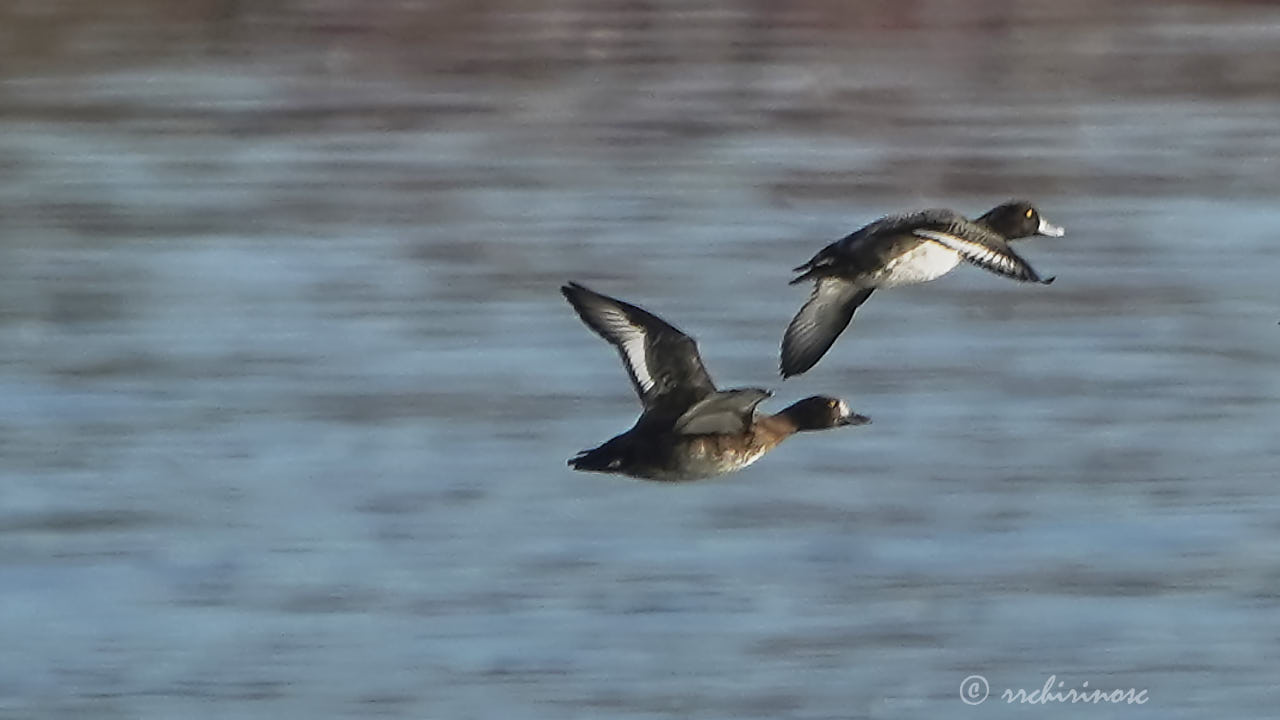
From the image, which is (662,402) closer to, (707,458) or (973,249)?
(707,458)

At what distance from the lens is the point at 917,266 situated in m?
6.16

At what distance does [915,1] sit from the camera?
1574 centimetres

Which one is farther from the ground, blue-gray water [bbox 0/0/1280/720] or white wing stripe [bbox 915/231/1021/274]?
white wing stripe [bbox 915/231/1021/274]

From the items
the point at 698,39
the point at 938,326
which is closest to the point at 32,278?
the point at 938,326

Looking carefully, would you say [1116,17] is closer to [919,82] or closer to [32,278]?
[919,82]

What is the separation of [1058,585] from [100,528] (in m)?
2.65

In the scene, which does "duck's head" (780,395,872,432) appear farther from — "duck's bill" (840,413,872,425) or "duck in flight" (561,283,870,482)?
"duck in flight" (561,283,870,482)

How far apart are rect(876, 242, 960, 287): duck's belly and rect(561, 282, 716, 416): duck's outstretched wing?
1.66 ft

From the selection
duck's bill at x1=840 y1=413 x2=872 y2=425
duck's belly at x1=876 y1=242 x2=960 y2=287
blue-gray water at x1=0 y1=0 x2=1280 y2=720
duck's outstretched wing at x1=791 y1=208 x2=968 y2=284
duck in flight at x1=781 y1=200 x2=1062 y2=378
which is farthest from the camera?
blue-gray water at x1=0 y1=0 x2=1280 y2=720

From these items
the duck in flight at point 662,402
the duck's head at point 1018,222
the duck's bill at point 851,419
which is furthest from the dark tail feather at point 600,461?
the duck's head at point 1018,222

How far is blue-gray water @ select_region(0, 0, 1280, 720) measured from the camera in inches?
276

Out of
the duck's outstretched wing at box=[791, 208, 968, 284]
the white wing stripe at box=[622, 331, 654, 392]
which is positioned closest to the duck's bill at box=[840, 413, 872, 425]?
the duck's outstretched wing at box=[791, 208, 968, 284]

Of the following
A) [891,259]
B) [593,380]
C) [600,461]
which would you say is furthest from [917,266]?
[593,380]

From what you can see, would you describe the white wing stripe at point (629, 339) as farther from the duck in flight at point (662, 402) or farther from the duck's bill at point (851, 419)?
the duck's bill at point (851, 419)
